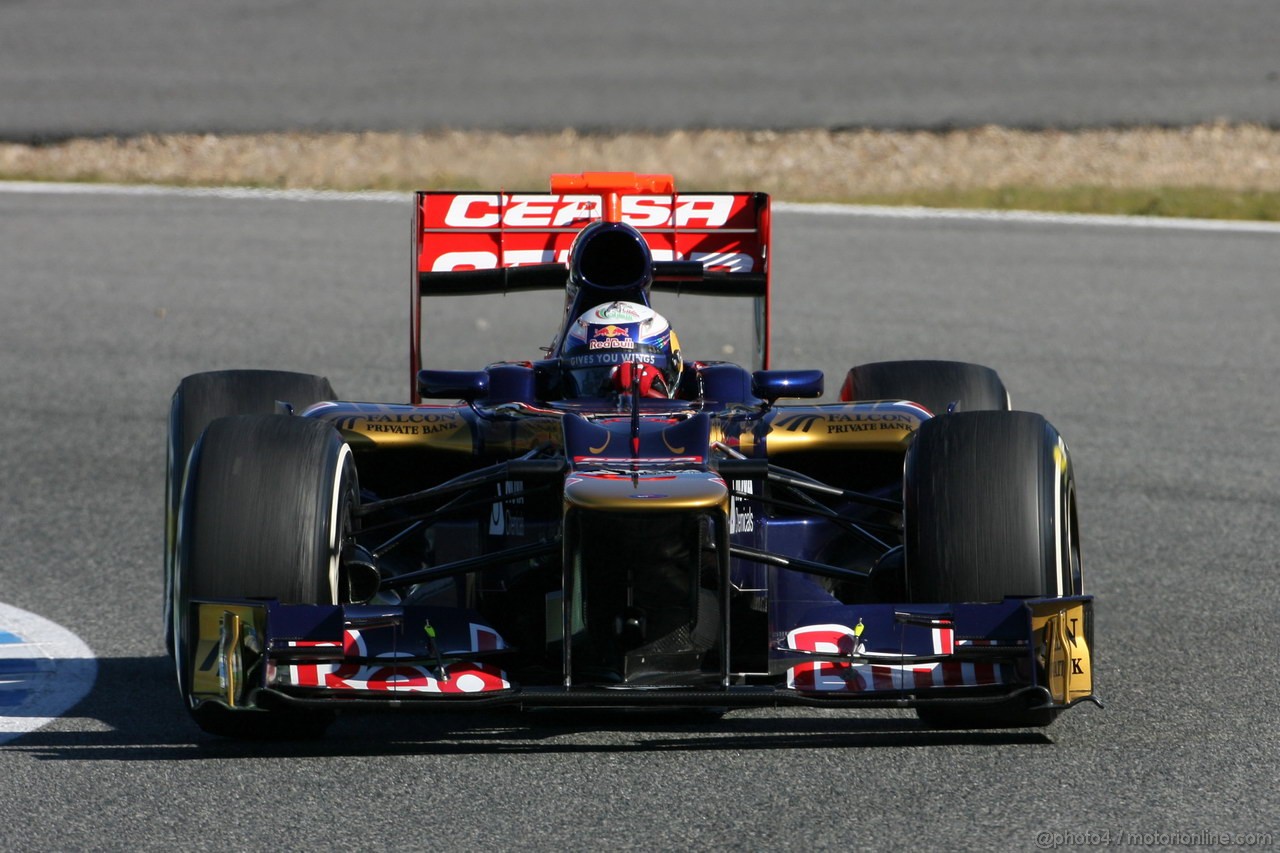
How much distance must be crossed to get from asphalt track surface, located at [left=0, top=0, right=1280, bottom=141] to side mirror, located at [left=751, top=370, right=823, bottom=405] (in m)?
12.1

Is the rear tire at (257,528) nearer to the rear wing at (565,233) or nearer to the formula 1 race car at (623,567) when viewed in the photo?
the formula 1 race car at (623,567)

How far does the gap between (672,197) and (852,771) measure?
355 cm

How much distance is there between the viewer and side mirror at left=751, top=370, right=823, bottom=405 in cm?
641

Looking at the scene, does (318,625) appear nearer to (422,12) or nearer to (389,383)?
(389,383)

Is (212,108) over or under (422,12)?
under

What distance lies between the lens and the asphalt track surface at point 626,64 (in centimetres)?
1847

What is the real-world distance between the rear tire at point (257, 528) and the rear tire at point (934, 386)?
252 cm

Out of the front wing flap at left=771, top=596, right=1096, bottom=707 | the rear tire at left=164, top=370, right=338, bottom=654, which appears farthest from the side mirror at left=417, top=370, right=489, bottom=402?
the front wing flap at left=771, top=596, right=1096, bottom=707

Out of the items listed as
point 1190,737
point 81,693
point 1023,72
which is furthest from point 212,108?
point 1190,737

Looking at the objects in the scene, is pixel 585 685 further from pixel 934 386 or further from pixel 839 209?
pixel 839 209

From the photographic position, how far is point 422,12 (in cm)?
2253

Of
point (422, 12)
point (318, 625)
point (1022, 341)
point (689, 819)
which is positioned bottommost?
point (689, 819)

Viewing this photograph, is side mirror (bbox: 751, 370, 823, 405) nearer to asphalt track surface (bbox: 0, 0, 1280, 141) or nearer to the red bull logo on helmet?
the red bull logo on helmet

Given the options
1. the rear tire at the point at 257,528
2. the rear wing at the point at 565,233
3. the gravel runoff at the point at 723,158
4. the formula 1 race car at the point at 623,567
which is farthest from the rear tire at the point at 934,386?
the gravel runoff at the point at 723,158
